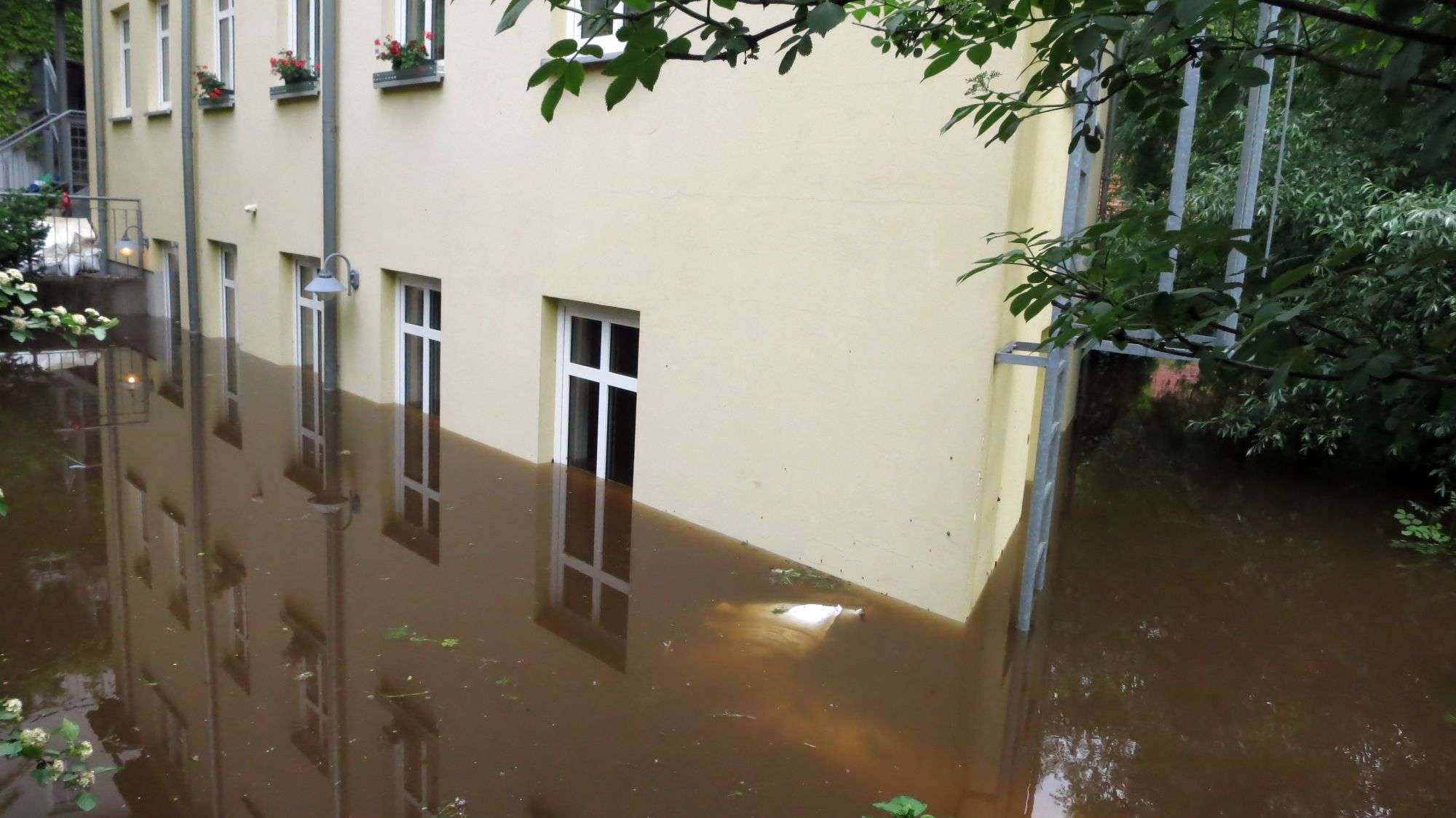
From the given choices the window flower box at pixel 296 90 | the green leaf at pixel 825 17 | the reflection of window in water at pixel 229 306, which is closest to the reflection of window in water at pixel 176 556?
the green leaf at pixel 825 17

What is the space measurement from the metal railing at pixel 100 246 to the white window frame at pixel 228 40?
3651 mm

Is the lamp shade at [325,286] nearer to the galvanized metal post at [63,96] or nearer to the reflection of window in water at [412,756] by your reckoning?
the reflection of window in water at [412,756]

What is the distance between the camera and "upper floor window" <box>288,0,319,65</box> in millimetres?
11289

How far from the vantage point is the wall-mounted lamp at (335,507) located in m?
7.19

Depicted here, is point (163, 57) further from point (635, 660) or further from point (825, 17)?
point (825, 17)

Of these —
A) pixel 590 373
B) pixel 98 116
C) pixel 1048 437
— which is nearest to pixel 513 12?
pixel 1048 437

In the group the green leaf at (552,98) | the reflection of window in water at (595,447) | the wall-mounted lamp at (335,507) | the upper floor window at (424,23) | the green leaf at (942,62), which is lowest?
the wall-mounted lamp at (335,507)

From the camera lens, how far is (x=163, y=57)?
614 inches

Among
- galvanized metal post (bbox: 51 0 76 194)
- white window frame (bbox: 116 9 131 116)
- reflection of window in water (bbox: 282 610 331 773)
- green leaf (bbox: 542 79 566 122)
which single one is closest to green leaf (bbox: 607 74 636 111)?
green leaf (bbox: 542 79 566 122)

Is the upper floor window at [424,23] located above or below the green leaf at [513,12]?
above

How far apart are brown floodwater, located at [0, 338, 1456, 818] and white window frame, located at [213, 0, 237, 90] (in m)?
6.52

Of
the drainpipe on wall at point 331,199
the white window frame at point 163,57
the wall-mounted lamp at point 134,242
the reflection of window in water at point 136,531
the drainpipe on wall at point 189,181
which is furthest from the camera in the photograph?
the wall-mounted lamp at point 134,242

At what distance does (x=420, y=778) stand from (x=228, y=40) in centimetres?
1244

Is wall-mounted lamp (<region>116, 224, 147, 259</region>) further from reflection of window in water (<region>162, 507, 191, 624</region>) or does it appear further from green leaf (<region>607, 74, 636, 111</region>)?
green leaf (<region>607, 74, 636, 111</region>)
